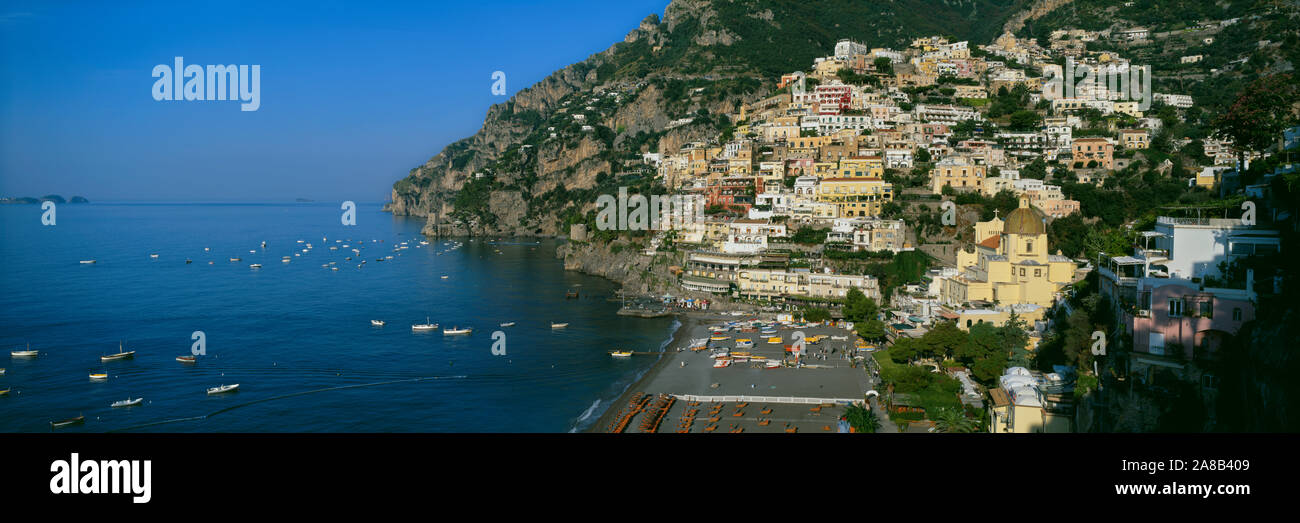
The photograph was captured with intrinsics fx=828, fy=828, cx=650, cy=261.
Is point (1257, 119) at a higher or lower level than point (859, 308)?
higher

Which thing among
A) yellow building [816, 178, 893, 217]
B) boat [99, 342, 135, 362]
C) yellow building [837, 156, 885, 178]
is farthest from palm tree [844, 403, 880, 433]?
yellow building [837, 156, 885, 178]

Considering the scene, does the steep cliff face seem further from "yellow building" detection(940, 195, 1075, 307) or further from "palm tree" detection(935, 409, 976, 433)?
"palm tree" detection(935, 409, 976, 433)

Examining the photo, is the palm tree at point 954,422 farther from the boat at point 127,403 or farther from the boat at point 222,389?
the boat at point 127,403

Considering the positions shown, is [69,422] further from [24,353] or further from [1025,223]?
[1025,223]

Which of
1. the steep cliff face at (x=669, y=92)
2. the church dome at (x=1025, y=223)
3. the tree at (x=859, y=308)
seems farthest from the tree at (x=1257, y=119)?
the steep cliff face at (x=669, y=92)

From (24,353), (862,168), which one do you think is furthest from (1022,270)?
(24,353)

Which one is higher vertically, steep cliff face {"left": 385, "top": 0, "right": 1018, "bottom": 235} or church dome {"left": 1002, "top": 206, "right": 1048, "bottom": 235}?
Answer: steep cliff face {"left": 385, "top": 0, "right": 1018, "bottom": 235}

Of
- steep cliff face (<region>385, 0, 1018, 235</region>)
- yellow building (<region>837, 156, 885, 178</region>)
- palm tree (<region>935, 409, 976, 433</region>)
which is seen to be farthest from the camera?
steep cliff face (<region>385, 0, 1018, 235</region>)
